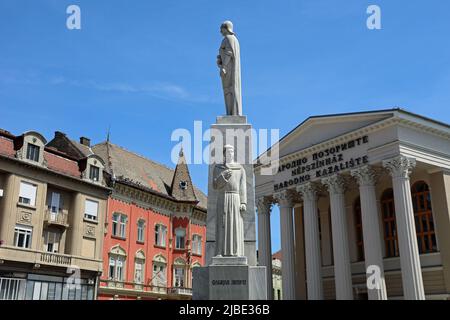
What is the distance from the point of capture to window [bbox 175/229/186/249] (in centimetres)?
4641

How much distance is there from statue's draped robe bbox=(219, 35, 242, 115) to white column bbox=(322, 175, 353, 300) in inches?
798

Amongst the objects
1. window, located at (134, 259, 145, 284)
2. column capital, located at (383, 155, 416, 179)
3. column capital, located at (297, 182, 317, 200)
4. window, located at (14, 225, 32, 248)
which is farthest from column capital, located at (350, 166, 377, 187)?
window, located at (14, 225, 32, 248)

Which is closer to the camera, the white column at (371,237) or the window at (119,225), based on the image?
the white column at (371,237)

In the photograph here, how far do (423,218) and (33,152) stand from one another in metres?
28.5

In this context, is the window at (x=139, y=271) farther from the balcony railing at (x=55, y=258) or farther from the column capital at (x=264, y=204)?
the column capital at (x=264, y=204)

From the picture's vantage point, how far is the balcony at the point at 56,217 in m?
34.6

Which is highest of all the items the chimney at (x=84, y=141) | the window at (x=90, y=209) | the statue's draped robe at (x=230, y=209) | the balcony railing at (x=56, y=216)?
the chimney at (x=84, y=141)

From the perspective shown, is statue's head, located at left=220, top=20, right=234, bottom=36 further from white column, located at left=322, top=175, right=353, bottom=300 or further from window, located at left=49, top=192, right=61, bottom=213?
window, located at left=49, top=192, right=61, bottom=213

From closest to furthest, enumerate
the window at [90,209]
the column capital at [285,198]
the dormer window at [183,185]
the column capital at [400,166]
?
1. the column capital at [400,166]
2. the column capital at [285,198]
3. the window at [90,209]
4. the dormer window at [183,185]

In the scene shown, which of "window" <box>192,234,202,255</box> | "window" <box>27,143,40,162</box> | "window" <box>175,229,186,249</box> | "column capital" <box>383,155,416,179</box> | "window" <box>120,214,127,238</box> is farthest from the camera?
"window" <box>192,234,202,255</box>

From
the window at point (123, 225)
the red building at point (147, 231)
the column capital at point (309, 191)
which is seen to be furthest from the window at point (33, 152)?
the column capital at point (309, 191)

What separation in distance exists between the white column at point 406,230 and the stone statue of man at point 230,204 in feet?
61.5

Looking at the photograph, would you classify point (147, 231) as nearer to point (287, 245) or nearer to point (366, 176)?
point (287, 245)
